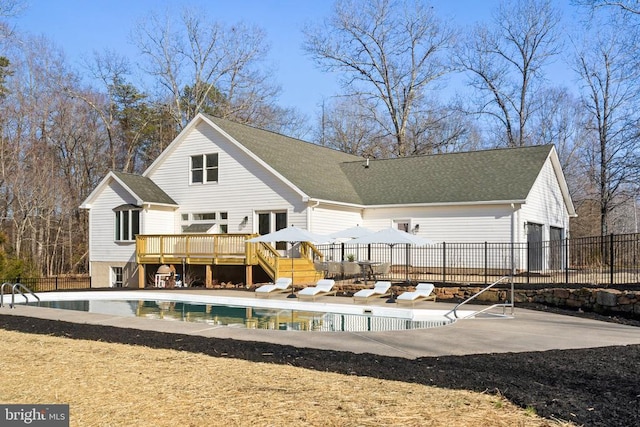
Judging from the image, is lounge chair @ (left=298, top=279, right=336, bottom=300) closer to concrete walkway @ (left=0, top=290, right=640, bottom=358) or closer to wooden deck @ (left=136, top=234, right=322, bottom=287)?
wooden deck @ (left=136, top=234, right=322, bottom=287)

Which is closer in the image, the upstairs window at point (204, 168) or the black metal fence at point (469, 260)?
the black metal fence at point (469, 260)

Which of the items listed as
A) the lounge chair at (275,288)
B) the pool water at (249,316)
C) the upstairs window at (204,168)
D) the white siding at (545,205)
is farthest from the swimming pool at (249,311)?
the white siding at (545,205)

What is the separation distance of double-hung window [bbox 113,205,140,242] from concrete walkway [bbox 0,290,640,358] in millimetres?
14488

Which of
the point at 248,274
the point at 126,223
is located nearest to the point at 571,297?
the point at 248,274

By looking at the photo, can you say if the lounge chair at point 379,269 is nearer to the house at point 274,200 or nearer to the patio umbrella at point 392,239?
the house at point 274,200

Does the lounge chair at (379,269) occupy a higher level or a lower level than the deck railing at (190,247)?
lower

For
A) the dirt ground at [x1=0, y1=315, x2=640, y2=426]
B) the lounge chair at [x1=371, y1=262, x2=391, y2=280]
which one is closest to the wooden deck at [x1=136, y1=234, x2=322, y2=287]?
the lounge chair at [x1=371, y1=262, x2=391, y2=280]

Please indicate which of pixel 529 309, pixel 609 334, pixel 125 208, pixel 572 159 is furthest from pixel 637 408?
pixel 572 159

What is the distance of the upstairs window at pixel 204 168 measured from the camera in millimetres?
28953

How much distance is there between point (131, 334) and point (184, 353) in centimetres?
236

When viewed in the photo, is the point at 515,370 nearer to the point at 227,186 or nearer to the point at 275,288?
the point at 275,288

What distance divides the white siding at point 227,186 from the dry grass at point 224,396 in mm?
17784

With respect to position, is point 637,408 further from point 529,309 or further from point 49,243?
point 49,243

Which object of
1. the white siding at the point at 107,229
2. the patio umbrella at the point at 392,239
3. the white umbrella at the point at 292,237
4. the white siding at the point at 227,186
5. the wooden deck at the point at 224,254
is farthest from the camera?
the white siding at the point at 107,229
